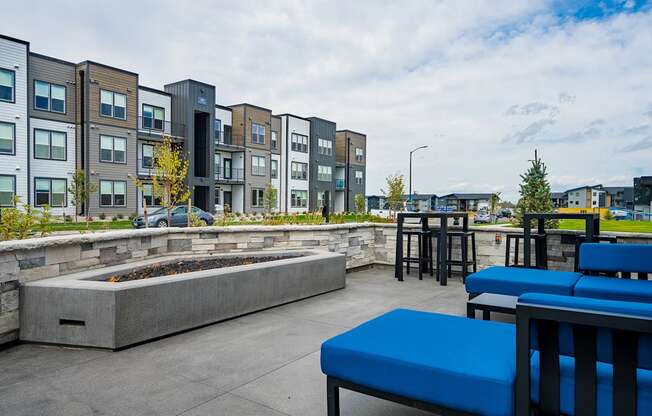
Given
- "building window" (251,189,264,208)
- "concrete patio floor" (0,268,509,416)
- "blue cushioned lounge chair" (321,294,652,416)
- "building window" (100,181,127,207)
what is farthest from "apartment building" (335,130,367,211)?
"blue cushioned lounge chair" (321,294,652,416)

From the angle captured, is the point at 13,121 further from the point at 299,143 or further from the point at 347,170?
the point at 347,170

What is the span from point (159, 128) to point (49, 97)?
22.3 ft

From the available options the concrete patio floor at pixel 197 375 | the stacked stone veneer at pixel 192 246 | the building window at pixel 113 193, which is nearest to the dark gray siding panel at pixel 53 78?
the building window at pixel 113 193

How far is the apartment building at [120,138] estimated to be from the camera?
840 inches

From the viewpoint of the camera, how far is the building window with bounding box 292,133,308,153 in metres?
38.8

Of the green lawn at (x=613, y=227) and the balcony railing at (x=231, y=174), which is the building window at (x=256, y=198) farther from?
the green lawn at (x=613, y=227)

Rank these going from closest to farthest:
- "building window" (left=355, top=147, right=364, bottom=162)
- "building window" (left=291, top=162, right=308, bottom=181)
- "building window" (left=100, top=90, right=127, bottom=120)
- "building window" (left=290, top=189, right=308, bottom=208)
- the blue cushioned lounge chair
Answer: the blue cushioned lounge chair, "building window" (left=100, top=90, right=127, bottom=120), "building window" (left=290, top=189, right=308, bottom=208), "building window" (left=291, top=162, right=308, bottom=181), "building window" (left=355, top=147, right=364, bottom=162)

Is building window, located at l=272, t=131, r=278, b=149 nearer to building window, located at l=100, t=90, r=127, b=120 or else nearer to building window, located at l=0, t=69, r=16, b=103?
building window, located at l=100, t=90, r=127, b=120

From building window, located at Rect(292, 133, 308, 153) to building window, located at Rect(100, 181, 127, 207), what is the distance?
16.9 meters

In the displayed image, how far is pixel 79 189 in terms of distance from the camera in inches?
875

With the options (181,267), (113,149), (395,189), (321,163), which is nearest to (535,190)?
(181,267)

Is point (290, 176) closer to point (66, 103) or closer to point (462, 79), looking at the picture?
point (66, 103)

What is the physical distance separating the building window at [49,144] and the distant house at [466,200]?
2575 inches

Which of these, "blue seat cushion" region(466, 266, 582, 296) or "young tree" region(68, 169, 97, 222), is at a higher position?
"young tree" region(68, 169, 97, 222)
